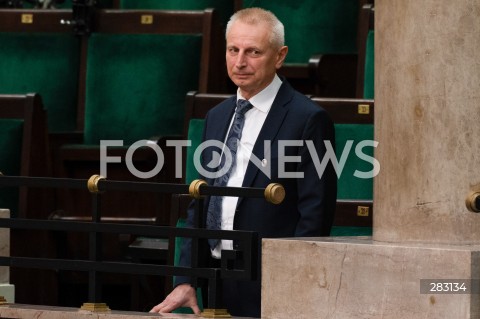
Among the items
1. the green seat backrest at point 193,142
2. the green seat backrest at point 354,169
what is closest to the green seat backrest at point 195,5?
the green seat backrest at point 193,142

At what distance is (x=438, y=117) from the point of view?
1.12 metres

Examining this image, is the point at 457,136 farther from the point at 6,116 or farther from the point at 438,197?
the point at 6,116

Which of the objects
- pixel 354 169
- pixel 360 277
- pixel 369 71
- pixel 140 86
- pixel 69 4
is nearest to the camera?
pixel 360 277

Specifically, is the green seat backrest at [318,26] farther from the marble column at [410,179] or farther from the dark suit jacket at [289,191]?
the marble column at [410,179]

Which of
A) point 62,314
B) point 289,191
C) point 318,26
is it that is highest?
point 318,26

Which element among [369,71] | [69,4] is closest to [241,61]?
[369,71]

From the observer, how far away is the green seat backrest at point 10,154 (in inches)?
74.1

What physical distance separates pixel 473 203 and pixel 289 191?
0.26m

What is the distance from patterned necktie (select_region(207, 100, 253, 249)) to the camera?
131cm

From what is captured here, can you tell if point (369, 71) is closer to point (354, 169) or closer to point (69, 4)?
point (354, 169)

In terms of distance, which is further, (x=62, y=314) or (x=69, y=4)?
(x=69, y=4)

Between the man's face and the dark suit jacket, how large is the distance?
3 cm

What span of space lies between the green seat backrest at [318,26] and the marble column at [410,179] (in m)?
0.99

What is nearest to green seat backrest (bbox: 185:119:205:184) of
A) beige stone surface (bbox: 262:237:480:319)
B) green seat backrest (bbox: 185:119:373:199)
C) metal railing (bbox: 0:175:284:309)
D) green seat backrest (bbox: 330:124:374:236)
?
green seat backrest (bbox: 185:119:373:199)
